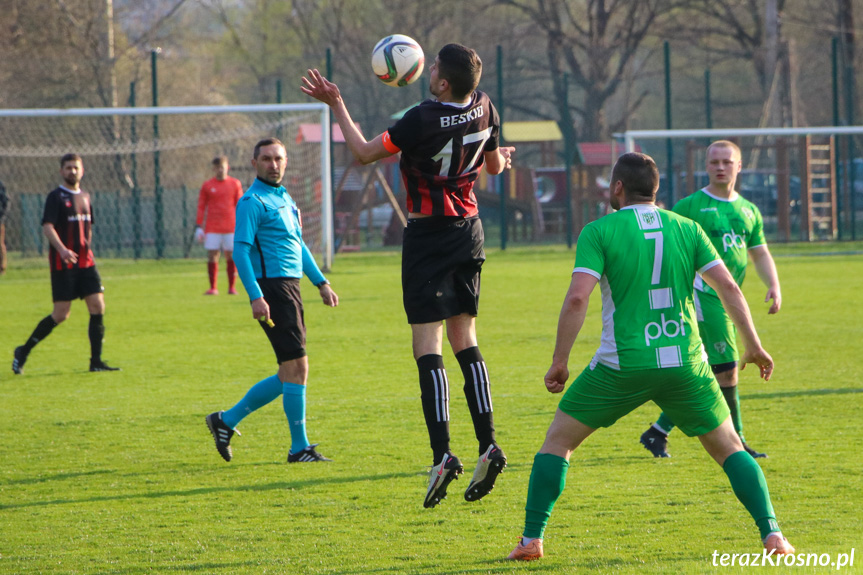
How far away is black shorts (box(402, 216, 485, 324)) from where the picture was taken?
4734 mm

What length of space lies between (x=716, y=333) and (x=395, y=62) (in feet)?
8.31

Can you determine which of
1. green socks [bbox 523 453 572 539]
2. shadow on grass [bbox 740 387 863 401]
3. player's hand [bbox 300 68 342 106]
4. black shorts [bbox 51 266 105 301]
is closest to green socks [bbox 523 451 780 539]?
green socks [bbox 523 453 572 539]

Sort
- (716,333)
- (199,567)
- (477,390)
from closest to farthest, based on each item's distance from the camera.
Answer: (199,567)
(477,390)
(716,333)

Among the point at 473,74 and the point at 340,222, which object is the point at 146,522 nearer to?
the point at 473,74

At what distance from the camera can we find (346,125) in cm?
462

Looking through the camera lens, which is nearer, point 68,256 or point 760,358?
point 760,358

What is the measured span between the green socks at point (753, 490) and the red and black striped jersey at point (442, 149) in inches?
65.4

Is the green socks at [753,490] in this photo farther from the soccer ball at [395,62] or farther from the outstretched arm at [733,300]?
the soccer ball at [395,62]

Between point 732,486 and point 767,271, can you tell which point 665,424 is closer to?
point 767,271

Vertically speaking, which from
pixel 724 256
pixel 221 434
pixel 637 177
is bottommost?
pixel 221 434

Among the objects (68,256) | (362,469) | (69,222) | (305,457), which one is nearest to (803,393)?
(362,469)

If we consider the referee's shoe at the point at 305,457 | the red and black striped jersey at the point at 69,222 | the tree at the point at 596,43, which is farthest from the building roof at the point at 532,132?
the referee's shoe at the point at 305,457

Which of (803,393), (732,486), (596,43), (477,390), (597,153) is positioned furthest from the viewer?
(596,43)

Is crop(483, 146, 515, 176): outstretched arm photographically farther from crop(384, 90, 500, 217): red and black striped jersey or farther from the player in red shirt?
the player in red shirt
